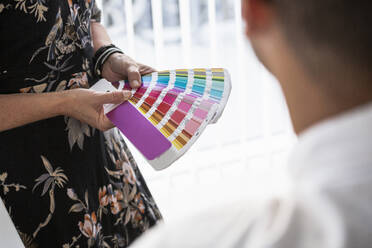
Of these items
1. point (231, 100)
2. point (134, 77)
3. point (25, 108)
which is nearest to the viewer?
point (25, 108)

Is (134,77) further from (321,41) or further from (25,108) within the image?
(321,41)

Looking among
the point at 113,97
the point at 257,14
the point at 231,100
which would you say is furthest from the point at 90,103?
the point at 231,100

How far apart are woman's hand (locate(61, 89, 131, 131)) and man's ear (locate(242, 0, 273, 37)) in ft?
1.73

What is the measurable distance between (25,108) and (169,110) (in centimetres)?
31

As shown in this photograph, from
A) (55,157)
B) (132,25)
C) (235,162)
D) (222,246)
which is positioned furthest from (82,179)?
(235,162)

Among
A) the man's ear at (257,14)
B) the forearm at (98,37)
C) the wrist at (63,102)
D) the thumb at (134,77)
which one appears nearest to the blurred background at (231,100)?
the forearm at (98,37)

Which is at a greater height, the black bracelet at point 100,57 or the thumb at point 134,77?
the black bracelet at point 100,57

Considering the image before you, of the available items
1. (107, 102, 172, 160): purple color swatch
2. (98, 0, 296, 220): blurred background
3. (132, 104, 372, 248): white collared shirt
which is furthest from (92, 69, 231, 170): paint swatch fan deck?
(98, 0, 296, 220): blurred background

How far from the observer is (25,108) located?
2.89ft

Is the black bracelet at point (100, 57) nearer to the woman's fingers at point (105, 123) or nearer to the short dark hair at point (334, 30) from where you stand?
the woman's fingers at point (105, 123)

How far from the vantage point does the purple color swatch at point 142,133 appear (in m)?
0.88

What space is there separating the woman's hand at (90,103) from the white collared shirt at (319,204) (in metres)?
0.54

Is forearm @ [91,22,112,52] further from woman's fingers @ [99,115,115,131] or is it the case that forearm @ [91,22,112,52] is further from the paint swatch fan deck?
woman's fingers @ [99,115,115,131]

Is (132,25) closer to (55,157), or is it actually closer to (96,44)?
(96,44)
